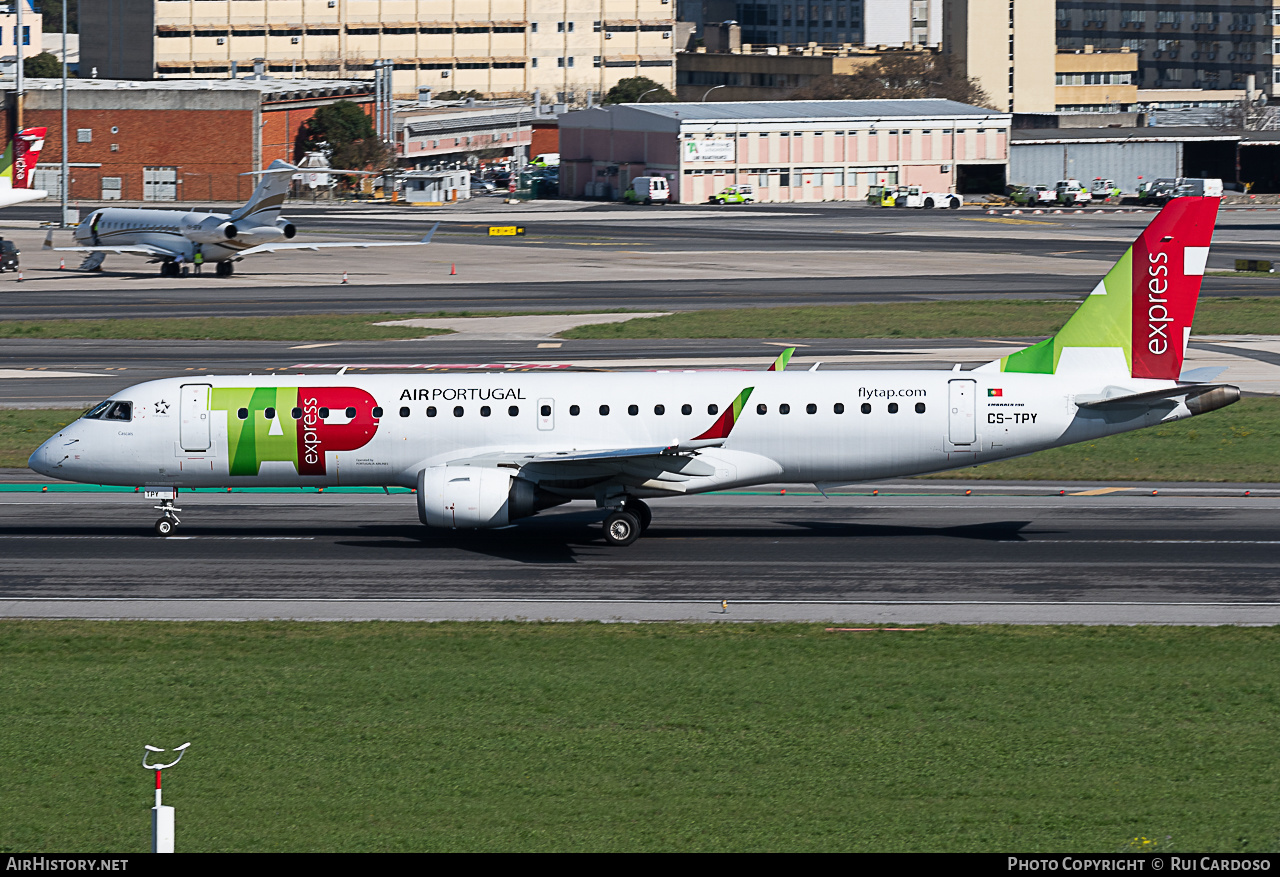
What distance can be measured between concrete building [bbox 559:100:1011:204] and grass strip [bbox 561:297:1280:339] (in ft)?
286

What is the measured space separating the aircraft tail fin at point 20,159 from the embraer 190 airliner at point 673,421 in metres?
39.1

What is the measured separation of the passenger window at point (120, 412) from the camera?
3547cm

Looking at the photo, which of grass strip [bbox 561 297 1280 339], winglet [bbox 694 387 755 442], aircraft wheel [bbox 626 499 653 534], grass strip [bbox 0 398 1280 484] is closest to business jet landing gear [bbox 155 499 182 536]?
grass strip [bbox 0 398 1280 484]

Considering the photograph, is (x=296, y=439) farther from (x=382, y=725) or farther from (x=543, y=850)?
(x=543, y=850)

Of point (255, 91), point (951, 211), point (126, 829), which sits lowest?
point (126, 829)

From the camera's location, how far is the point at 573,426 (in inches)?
1363

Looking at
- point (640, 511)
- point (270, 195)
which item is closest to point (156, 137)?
point (270, 195)

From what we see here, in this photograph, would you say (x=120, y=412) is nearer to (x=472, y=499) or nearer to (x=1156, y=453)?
(x=472, y=499)

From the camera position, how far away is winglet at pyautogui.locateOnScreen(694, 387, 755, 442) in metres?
33.8

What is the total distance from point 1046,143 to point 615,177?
48241 mm

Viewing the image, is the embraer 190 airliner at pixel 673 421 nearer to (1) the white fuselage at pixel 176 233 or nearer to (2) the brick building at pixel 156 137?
Answer: (1) the white fuselage at pixel 176 233

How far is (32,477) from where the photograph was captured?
1720 inches

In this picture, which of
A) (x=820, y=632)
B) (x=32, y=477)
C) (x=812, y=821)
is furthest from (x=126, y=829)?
(x=32, y=477)

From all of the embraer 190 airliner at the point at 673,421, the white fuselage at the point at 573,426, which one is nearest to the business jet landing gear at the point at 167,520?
the white fuselage at the point at 573,426
